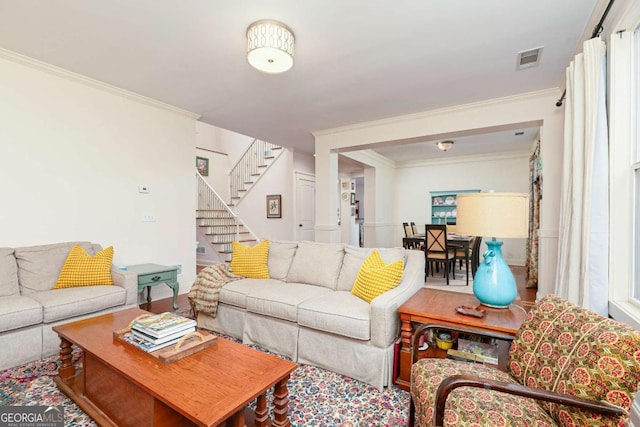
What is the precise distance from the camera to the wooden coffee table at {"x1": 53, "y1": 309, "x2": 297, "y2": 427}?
4.22 ft

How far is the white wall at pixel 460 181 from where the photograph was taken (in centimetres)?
707

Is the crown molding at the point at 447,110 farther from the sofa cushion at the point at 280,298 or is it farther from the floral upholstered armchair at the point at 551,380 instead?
the floral upholstered armchair at the point at 551,380

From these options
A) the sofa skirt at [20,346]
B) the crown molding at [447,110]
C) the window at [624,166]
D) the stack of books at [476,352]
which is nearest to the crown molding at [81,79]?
the crown molding at [447,110]

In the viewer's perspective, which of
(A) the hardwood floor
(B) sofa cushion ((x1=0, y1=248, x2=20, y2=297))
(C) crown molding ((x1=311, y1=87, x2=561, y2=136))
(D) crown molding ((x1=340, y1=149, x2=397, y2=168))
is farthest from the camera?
(D) crown molding ((x1=340, y1=149, x2=397, y2=168))

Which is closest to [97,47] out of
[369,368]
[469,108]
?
[369,368]

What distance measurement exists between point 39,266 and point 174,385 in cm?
249

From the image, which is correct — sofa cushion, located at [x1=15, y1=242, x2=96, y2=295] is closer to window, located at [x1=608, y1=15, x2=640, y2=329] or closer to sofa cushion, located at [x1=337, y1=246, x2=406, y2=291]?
sofa cushion, located at [x1=337, y1=246, x2=406, y2=291]

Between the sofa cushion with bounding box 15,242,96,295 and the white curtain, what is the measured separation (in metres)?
4.42

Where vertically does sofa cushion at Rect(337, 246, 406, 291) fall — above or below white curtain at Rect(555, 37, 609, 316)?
below

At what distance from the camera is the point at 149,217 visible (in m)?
4.01

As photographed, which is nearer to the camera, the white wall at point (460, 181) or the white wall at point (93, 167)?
the white wall at point (93, 167)

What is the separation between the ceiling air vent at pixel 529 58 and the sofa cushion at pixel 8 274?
197 inches

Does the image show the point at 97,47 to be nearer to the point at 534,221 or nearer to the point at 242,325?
the point at 242,325

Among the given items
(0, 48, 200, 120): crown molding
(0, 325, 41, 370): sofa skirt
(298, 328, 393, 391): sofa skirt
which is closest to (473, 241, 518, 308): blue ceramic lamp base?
(298, 328, 393, 391): sofa skirt
